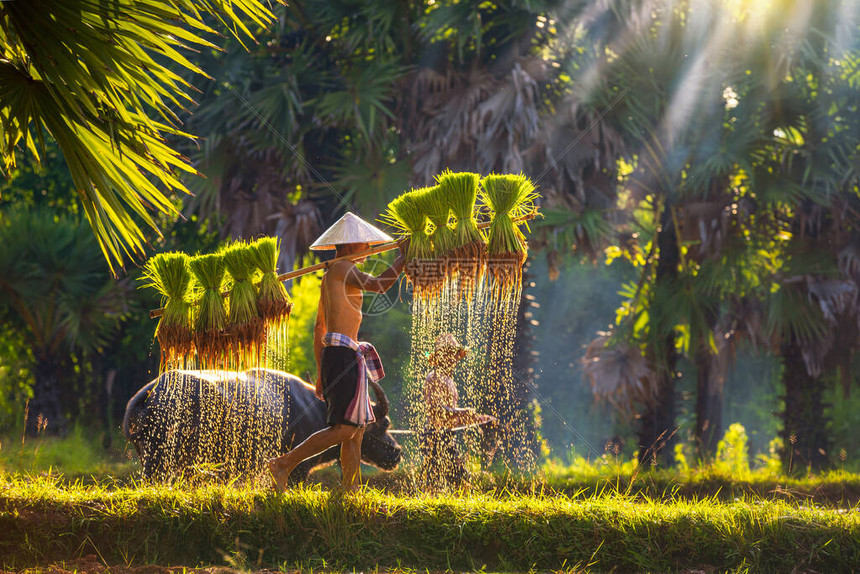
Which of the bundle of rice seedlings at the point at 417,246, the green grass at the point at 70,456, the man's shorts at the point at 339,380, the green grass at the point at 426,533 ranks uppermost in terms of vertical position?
the bundle of rice seedlings at the point at 417,246

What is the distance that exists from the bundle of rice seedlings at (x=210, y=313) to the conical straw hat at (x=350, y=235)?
0.74m

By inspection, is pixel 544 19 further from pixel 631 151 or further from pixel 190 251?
pixel 190 251

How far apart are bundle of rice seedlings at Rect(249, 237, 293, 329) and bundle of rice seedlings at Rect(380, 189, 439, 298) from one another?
916 mm

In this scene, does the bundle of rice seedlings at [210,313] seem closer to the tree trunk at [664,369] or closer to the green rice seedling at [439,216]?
the green rice seedling at [439,216]

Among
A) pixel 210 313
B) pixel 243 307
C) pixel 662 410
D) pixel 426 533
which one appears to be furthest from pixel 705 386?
pixel 210 313

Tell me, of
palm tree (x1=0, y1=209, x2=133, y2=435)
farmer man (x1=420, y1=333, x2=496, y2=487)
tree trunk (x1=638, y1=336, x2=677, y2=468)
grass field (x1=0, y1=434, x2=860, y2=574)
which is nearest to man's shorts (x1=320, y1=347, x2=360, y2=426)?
grass field (x1=0, y1=434, x2=860, y2=574)

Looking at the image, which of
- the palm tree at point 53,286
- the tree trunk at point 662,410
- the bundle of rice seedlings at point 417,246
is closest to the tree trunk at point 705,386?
the tree trunk at point 662,410

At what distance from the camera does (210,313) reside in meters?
5.96

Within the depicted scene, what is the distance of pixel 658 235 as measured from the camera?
497 inches

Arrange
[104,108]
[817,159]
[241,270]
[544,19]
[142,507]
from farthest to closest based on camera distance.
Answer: [544,19]
[817,159]
[241,270]
[142,507]
[104,108]

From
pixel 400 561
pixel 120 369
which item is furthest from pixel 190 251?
pixel 400 561

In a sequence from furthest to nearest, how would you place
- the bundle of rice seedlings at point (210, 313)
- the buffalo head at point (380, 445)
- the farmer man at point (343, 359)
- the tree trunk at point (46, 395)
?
1. the tree trunk at point (46, 395)
2. the buffalo head at point (380, 445)
3. the bundle of rice seedlings at point (210, 313)
4. the farmer man at point (343, 359)

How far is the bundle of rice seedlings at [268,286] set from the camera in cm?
593

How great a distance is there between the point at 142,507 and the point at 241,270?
1.68m
